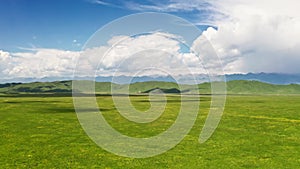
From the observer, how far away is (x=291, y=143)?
1430 inches

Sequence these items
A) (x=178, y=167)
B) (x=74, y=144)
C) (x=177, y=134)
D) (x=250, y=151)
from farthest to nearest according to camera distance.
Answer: (x=177, y=134) → (x=74, y=144) → (x=250, y=151) → (x=178, y=167)

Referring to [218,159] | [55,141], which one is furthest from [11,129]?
[218,159]

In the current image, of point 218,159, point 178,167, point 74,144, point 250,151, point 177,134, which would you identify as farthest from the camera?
point 177,134

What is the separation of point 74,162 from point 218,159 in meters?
13.0

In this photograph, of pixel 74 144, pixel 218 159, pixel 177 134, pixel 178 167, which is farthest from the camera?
pixel 177 134

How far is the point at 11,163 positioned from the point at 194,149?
17726 millimetres

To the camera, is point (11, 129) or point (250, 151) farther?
point (11, 129)

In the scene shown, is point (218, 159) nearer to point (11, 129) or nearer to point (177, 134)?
point (177, 134)

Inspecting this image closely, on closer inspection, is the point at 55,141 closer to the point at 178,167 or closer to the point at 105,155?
the point at 105,155

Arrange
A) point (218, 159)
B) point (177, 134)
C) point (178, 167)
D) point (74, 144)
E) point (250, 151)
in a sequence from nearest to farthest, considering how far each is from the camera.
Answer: point (178, 167), point (218, 159), point (250, 151), point (74, 144), point (177, 134)

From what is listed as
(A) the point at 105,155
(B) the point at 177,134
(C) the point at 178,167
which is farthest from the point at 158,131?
(C) the point at 178,167

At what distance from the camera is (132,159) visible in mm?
28922

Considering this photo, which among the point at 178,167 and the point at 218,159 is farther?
the point at 218,159

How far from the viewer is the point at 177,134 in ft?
143
